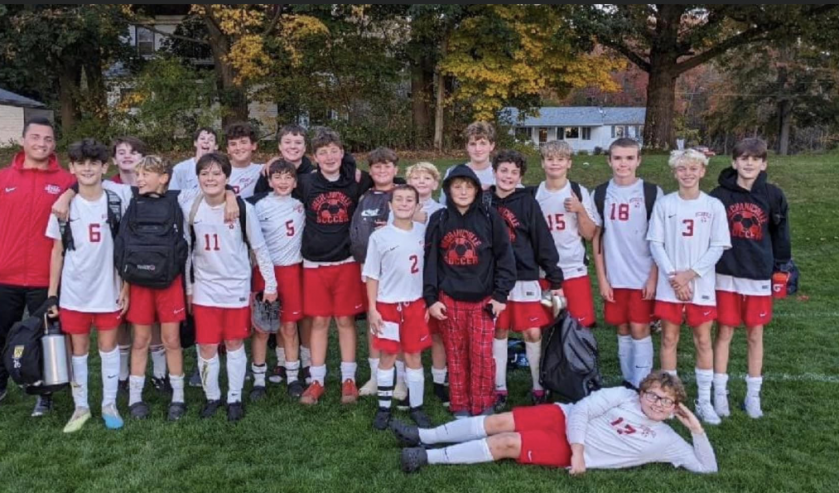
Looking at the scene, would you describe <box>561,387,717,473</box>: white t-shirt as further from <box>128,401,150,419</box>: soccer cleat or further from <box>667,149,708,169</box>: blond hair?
<box>128,401,150,419</box>: soccer cleat

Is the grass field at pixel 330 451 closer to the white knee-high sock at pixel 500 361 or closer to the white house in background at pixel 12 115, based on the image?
the white knee-high sock at pixel 500 361

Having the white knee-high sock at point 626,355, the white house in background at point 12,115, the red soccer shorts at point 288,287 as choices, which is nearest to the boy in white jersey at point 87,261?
the red soccer shorts at point 288,287

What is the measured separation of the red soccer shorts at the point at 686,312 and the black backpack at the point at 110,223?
357cm

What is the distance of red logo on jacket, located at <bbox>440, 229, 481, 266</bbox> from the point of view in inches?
167

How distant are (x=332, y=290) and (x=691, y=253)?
2.44 m

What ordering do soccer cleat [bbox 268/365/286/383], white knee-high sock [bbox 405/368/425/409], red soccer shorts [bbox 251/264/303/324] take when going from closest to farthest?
white knee-high sock [bbox 405/368/425/409] < red soccer shorts [bbox 251/264/303/324] < soccer cleat [bbox 268/365/286/383]

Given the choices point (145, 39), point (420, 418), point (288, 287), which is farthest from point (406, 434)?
point (145, 39)

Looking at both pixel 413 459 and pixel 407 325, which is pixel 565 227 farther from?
A: pixel 413 459

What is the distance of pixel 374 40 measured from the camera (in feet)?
67.7

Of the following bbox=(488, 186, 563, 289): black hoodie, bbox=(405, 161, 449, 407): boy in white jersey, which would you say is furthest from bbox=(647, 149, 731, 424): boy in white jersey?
bbox=(405, 161, 449, 407): boy in white jersey

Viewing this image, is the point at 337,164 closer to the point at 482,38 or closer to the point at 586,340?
the point at 586,340

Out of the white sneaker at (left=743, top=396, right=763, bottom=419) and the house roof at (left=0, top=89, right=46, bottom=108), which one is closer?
the white sneaker at (left=743, top=396, right=763, bottom=419)

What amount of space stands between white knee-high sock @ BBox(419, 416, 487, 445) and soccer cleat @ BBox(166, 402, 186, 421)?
1731 mm

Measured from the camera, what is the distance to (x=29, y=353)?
13.9ft
